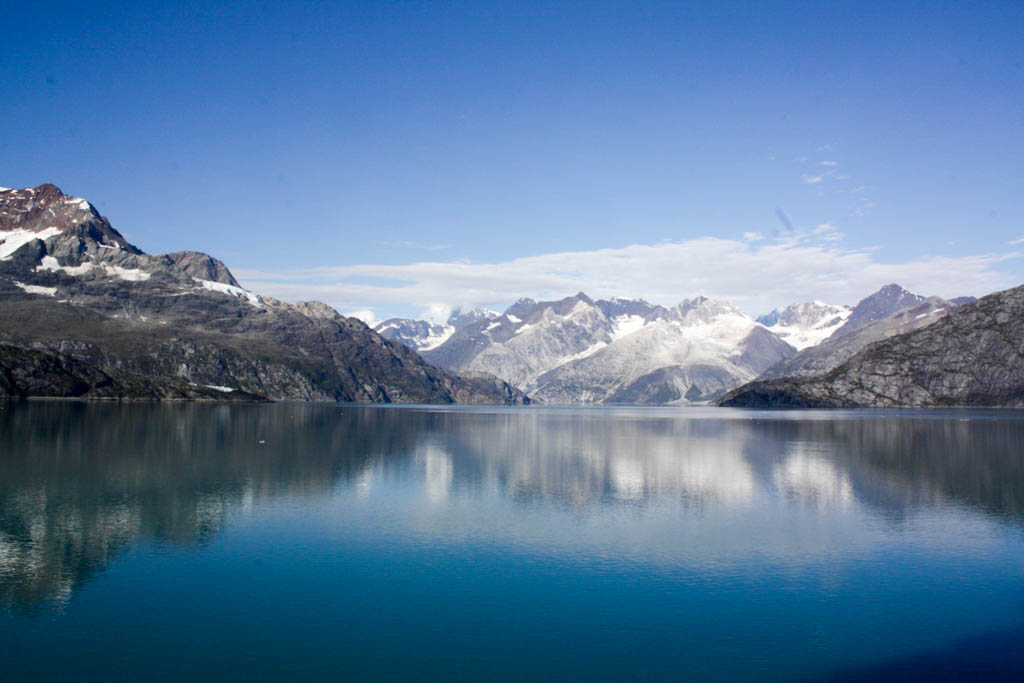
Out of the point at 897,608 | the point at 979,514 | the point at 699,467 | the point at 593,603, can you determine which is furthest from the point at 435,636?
the point at 699,467

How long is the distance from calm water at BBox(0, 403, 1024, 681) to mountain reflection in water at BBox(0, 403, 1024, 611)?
0.49m

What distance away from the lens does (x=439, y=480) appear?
91.2 m

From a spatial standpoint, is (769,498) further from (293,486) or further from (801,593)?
(293,486)

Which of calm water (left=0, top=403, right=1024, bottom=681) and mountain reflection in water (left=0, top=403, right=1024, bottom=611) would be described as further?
mountain reflection in water (left=0, top=403, right=1024, bottom=611)

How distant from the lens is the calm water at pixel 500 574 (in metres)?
33.6

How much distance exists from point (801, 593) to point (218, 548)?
39.6 metres

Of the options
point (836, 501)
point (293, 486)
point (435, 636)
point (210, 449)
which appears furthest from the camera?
point (210, 449)

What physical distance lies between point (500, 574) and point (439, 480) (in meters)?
Result: 44.4

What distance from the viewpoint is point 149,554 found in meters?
50.2

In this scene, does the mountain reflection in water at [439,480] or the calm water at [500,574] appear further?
the mountain reflection in water at [439,480]

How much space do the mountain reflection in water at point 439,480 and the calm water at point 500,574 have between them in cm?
49

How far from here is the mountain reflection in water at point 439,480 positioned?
55406mm

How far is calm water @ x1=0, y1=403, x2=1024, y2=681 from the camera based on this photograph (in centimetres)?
3359

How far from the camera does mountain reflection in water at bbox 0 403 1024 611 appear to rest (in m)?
55.4
